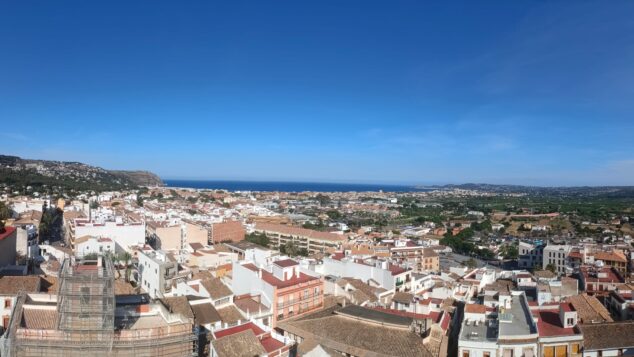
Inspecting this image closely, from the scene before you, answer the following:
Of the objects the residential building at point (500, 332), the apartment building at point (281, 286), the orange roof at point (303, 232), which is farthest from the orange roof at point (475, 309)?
the orange roof at point (303, 232)

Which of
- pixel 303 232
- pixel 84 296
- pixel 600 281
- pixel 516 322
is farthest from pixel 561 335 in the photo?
pixel 303 232

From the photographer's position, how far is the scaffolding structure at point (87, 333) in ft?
40.1

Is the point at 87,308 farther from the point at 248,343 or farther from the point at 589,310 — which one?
the point at 589,310

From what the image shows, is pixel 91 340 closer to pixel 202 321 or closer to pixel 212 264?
pixel 202 321

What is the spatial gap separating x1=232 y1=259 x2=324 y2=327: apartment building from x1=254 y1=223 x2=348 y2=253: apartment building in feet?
87.7

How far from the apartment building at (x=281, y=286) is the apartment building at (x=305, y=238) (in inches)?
1052

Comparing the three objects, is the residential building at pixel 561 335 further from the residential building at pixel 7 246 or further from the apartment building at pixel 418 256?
the residential building at pixel 7 246

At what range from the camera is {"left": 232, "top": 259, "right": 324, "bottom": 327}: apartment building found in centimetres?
2320

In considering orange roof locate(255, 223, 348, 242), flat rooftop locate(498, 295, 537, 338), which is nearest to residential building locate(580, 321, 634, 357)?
flat rooftop locate(498, 295, 537, 338)

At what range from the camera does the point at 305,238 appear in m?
59.1

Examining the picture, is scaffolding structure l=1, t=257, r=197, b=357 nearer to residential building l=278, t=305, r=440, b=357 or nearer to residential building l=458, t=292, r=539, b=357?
residential building l=278, t=305, r=440, b=357

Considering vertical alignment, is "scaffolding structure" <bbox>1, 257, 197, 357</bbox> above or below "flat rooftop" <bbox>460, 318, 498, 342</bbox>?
above

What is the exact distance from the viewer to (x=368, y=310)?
2269 centimetres

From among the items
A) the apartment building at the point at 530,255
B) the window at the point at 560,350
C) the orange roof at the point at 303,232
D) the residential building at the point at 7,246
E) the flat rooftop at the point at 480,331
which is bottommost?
the apartment building at the point at 530,255
